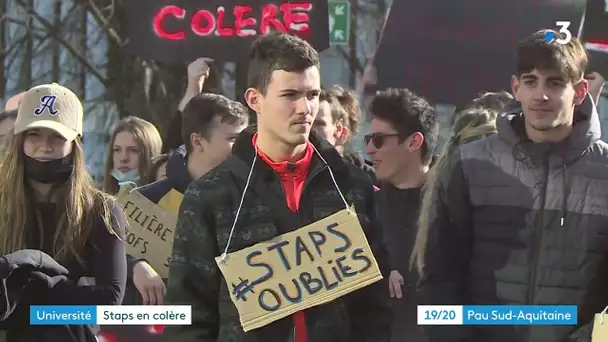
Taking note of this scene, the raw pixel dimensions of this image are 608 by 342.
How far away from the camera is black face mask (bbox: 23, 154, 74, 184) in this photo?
294 cm

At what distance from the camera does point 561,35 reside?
3.14 metres

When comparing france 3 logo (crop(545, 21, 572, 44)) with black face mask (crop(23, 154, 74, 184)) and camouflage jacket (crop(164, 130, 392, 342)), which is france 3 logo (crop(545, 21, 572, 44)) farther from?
black face mask (crop(23, 154, 74, 184))

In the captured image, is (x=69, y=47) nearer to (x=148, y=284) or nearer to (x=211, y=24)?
(x=211, y=24)

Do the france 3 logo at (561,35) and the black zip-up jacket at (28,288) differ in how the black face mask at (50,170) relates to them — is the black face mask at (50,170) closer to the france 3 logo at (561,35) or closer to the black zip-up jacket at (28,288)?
the black zip-up jacket at (28,288)

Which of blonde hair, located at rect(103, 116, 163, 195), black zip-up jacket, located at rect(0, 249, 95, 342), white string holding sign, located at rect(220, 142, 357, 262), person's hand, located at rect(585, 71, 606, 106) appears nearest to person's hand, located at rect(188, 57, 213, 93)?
blonde hair, located at rect(103, 116, 163, 195)

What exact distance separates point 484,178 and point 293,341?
911 mm

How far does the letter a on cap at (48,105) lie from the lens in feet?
9.84

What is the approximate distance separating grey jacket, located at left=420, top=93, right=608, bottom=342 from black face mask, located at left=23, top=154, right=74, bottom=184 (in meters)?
1.21

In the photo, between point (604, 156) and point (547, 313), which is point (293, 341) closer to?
point (547, 313)

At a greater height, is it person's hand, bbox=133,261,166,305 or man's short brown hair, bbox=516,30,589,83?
man's short brown hair, bbox=516,30,589,83

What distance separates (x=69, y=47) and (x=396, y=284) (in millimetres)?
1379

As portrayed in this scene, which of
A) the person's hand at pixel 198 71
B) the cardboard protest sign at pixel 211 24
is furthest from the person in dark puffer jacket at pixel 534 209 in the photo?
the person's hand at pixel 198 71

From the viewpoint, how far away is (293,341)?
8.35ft

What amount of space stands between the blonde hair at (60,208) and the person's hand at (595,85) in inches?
64.7
